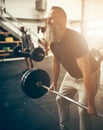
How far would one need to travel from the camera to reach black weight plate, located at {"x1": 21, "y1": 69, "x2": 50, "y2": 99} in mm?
2303

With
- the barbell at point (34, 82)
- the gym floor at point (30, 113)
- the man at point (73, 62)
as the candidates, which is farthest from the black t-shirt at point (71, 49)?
the gym floor at point (30, 113)

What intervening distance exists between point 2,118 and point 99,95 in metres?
1.60

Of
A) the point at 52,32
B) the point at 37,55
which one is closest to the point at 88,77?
the point at 52,32

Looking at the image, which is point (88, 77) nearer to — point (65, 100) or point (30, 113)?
point (65, 100)

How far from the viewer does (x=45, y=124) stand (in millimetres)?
2615

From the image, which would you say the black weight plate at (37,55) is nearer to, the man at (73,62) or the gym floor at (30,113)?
A: the gym floor at (30,113)

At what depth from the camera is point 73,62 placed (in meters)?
1.86

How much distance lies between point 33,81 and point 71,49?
0.75 m

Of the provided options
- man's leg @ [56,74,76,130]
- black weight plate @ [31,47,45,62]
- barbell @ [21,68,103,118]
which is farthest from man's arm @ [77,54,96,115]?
black weight plate @ [31,47,45,62]

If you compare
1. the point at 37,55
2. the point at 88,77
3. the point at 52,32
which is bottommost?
the point at 37,55

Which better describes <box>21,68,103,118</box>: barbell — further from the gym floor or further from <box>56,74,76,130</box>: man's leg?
the gym floor

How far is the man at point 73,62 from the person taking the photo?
1.61 meters

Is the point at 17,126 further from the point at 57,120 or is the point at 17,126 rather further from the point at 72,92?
the point at 72,92

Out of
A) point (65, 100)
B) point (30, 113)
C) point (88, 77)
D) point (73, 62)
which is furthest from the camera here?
point (30, 113)
